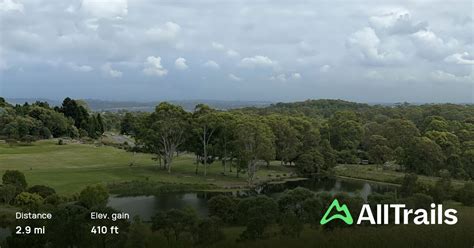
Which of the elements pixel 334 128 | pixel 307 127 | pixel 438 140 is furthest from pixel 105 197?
pixel 334 128

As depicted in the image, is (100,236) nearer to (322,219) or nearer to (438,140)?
(322,219)

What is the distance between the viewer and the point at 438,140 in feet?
161

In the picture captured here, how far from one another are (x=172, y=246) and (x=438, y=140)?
41.0 m

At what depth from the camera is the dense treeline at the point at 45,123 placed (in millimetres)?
60750

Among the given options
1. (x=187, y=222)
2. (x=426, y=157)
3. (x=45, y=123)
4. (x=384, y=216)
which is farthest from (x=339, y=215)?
(x=45, y=123)

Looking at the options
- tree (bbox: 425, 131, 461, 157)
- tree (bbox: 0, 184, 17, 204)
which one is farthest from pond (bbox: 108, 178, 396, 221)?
tree (bbox: 425, 131, 461, 157)

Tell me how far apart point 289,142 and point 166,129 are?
565 inches

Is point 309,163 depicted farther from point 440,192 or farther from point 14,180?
point 14,180

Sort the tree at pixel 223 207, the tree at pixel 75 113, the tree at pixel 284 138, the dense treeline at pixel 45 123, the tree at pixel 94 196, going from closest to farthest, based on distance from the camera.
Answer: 1. the tree at pixel 223 207
2. the tree at pixel 94 196
3. the tree at pixel 284 138
4. the dense treeline at pixel 45 123
5. the tree at pixel 75 113

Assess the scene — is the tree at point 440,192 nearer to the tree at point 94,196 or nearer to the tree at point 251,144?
the tree at point 251,144

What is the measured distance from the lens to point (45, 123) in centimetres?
6675

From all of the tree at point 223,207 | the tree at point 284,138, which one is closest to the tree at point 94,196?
the tree at point 223,207

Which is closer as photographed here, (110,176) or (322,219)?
(322,219)

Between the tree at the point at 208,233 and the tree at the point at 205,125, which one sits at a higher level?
the tree at the point at 205,125
